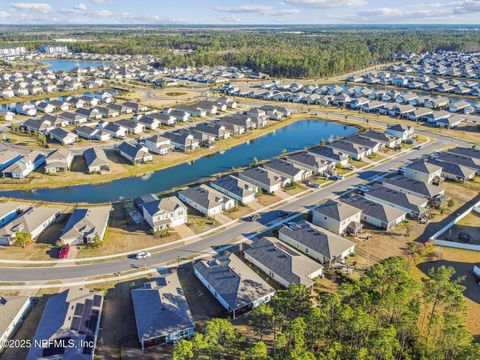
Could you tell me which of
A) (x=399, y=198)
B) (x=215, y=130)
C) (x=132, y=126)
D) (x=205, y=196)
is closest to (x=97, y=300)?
(x=205, y=196)

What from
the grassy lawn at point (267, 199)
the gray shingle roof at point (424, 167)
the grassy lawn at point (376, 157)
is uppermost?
the gray shingle roof at point (424, 167)

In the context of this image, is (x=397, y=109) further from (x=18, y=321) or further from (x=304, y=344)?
(x=18, y=321)

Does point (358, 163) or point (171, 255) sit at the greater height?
point (358, 163)

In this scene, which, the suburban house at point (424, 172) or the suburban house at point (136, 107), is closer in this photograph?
the suburban house at point (424, 172)

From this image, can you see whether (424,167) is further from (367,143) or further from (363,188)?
(367,143)

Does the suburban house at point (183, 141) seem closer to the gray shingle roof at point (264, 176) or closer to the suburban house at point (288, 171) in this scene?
the suburban house at point (288, 171)

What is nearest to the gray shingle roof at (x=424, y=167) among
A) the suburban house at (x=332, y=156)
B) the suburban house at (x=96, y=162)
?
the suburban house at (x=332, y=156)

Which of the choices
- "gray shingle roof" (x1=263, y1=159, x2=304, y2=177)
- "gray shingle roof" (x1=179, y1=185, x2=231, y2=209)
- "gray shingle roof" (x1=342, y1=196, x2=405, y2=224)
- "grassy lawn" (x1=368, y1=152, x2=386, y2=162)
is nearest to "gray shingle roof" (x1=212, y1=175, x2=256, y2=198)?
"gray shingle roof" (x1=179, y1=185, x2=231, y2=209)
